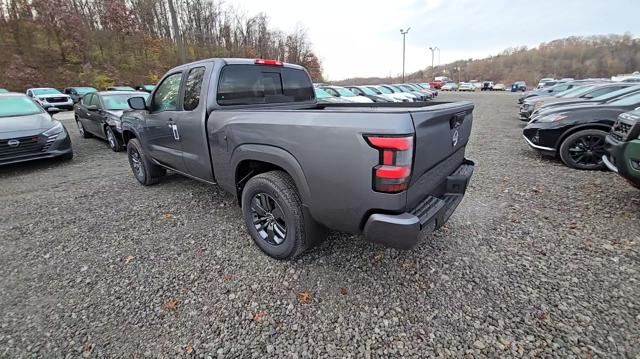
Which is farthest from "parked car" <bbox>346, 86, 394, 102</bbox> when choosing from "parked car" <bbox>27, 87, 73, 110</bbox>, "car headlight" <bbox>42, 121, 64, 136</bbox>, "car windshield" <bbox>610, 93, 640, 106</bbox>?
"parked car" <bbox>27, 87, 73, 110</bbox>

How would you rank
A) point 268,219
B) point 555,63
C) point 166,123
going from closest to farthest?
1. point 268,219
2. point 166,123
3. point 555,63

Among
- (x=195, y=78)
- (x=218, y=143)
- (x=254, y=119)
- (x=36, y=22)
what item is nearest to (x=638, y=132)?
(x=254, y=119)

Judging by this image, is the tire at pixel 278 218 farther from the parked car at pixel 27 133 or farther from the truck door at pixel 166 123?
the parked car at pixel 27 133

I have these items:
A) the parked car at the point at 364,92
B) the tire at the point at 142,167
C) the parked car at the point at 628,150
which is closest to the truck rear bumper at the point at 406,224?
the parked car at the point at 628,150

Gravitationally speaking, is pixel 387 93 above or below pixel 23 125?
above

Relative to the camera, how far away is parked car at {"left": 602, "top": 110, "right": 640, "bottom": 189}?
3.10 meters

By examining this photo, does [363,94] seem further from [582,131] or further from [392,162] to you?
[392,162]

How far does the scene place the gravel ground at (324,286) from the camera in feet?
Result: 6.30

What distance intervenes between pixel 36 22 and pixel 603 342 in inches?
1614

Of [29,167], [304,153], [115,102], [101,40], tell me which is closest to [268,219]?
[304,153]

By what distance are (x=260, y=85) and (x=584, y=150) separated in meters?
5.63

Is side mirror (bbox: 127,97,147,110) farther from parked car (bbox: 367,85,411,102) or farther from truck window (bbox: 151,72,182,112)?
parked car (bbox: 367,85,411,102)

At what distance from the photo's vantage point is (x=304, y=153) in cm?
215

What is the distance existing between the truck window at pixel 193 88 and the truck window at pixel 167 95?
228 mm
